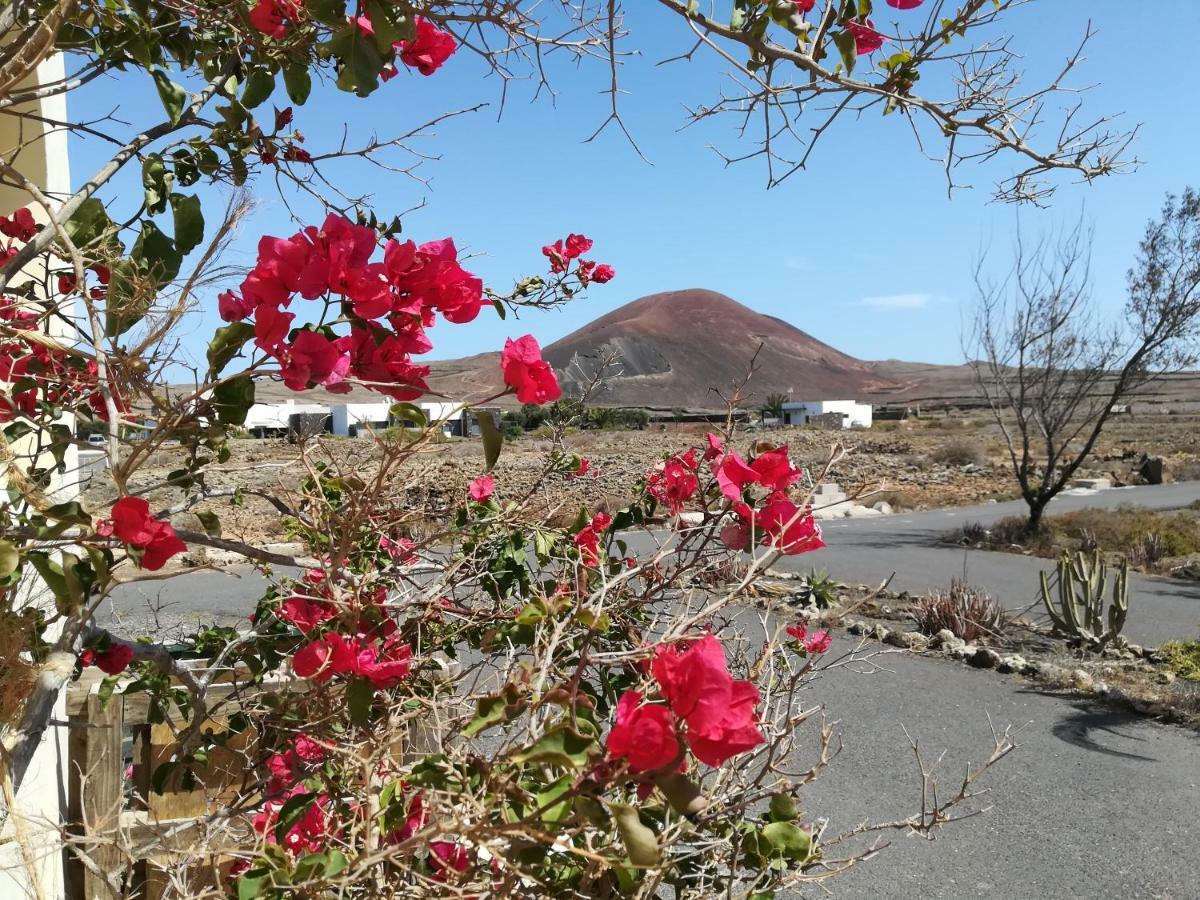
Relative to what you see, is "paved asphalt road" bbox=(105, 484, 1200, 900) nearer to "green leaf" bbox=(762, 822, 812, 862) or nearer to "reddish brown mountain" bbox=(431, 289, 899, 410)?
"green leaf" bbox=(762, 822, 812, 862)

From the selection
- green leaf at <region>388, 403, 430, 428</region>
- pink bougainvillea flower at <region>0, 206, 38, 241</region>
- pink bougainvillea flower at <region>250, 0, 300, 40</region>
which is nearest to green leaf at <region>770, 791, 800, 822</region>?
green leaf at <region>388, 403, 430, 428</region>

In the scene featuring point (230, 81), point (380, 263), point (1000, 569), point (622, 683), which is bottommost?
point (1000, 569)

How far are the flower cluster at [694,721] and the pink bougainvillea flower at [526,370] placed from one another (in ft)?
1.32

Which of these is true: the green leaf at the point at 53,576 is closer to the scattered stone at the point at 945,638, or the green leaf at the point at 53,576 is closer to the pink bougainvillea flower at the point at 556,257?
the pink bougainvillea flower at the point at 556,257

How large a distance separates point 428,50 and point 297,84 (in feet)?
0.73

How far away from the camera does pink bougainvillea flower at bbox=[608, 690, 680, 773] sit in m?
0.63

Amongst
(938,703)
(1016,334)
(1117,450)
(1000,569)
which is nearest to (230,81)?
(938,703)

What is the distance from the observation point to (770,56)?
1.50 meters

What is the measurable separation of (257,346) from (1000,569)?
12.4 meters

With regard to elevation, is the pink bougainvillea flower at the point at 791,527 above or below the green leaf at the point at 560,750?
above

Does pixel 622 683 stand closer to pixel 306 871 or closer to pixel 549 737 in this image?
pixel 306 871

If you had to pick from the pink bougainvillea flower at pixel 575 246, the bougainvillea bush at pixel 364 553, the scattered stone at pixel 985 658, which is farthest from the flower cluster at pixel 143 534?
the scattered stone at pixel 985 658

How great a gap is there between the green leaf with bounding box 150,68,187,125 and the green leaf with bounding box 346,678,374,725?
37.0 inches

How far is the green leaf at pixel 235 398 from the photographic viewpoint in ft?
3.27
